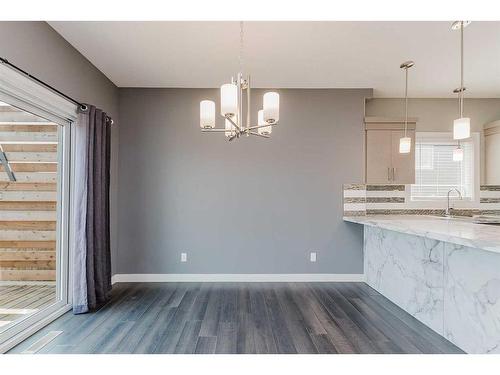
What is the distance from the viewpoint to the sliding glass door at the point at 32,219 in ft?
7.68

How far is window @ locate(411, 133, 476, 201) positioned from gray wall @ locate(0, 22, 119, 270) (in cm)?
453

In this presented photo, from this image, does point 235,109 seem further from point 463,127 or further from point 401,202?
point 401,202

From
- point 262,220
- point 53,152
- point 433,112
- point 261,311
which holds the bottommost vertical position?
point 261,311

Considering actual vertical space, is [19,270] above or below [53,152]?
below

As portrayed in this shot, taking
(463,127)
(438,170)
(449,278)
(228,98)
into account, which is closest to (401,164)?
(438,170)

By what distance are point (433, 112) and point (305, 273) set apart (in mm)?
3183

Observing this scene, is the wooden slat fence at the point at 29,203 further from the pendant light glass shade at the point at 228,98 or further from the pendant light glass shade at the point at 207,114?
the pendant light glass shade at the point at 228,98

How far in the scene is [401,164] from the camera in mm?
4098

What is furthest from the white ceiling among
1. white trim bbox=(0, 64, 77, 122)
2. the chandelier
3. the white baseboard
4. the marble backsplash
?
the white baseboard

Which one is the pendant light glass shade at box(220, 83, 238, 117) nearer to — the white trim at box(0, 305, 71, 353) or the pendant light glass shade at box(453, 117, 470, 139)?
the pendant light glass shade at box(453, 117, 470, 139)

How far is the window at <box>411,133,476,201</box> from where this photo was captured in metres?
4.42
